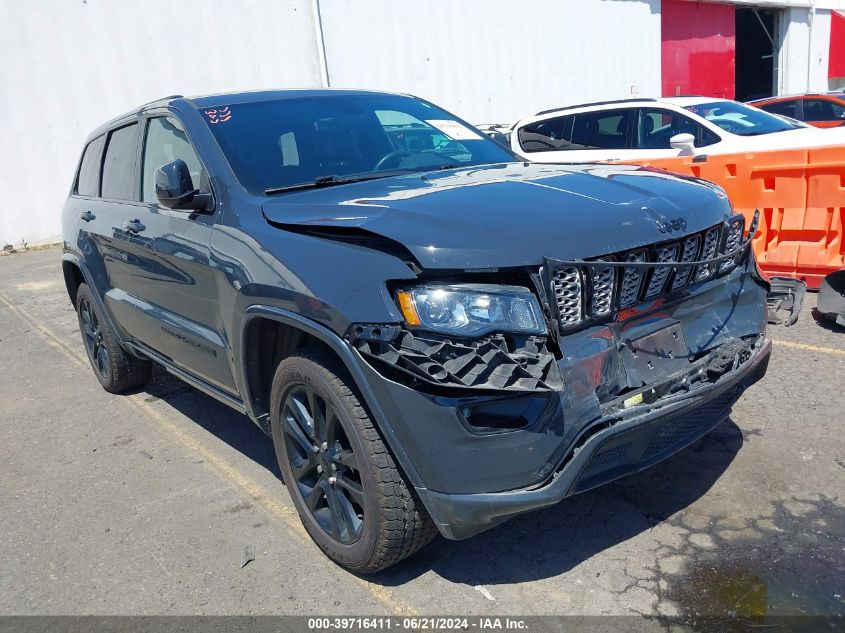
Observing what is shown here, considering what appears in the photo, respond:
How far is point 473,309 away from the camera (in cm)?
243

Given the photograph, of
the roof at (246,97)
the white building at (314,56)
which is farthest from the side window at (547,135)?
the white building at (314,56)

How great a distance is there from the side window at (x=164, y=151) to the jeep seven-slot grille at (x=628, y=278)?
186 cm

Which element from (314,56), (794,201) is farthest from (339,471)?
(314,56)

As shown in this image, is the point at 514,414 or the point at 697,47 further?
the point at 697,47

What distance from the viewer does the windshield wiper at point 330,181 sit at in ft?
11.0

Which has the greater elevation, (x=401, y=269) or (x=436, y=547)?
(x=401, y=269)

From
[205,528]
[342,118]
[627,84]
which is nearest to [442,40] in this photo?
[627,84]

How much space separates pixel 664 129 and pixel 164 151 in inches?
239

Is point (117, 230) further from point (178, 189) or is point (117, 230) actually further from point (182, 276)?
point (178, 189)

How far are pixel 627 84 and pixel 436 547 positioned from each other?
2300 centimetres

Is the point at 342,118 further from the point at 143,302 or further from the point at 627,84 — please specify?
the point at 627,84

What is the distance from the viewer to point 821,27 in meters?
29.0

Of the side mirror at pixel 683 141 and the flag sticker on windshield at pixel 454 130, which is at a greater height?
the flag sticker on windshield at pixel 454 130

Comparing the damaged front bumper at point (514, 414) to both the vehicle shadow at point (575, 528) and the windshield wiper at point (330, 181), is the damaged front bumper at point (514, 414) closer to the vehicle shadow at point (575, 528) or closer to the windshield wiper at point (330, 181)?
the vehicle shadow at point (575, 528)
